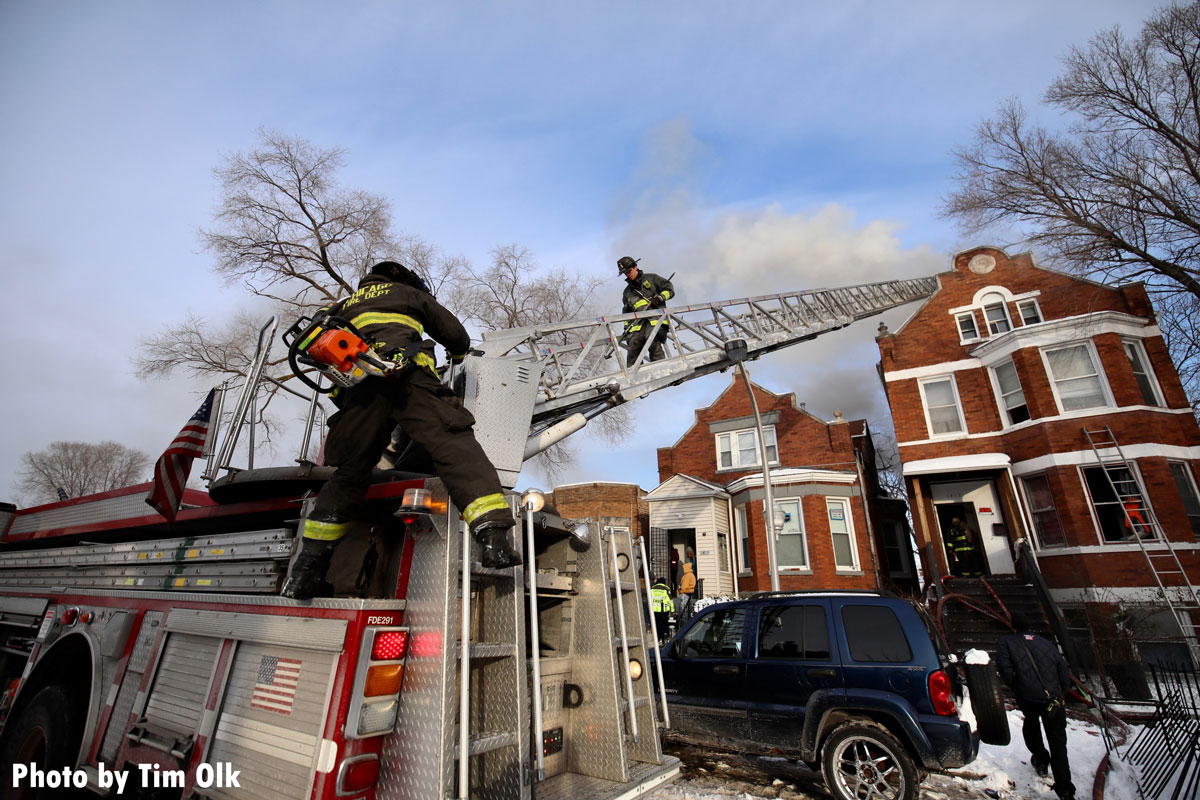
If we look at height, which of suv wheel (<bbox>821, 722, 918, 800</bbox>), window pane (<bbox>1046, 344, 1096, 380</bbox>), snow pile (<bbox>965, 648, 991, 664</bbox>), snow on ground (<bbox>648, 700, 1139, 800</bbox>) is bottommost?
snow on ground (<bbox>648, 700, 1139, 800</bbox>)

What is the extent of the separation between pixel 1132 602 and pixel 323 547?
1581 cm

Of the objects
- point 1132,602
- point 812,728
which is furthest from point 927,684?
point 1132,602

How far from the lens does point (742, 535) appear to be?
1856cm

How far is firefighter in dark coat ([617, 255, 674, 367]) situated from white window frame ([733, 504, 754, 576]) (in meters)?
11.8

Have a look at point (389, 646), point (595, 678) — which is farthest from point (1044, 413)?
point (389, 646)

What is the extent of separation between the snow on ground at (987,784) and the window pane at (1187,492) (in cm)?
1092

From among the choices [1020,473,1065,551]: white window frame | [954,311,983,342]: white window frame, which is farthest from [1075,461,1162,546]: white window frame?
[954,311,983,342]: white window frame

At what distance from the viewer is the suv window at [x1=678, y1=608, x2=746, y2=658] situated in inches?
237

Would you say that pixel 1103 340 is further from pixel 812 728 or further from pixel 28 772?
pixel 28 772

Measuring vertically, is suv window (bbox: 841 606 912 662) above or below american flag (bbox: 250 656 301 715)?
above

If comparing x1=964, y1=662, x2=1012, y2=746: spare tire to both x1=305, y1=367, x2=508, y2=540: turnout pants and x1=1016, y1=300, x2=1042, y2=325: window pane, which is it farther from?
x1=1016, y1=300, x2=1042, y2=325: window pane

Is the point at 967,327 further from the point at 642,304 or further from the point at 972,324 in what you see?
the point at 642,304

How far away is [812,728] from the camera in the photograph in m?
5.08

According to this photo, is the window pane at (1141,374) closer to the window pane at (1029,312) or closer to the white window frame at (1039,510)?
the window pane at (1029,312)
